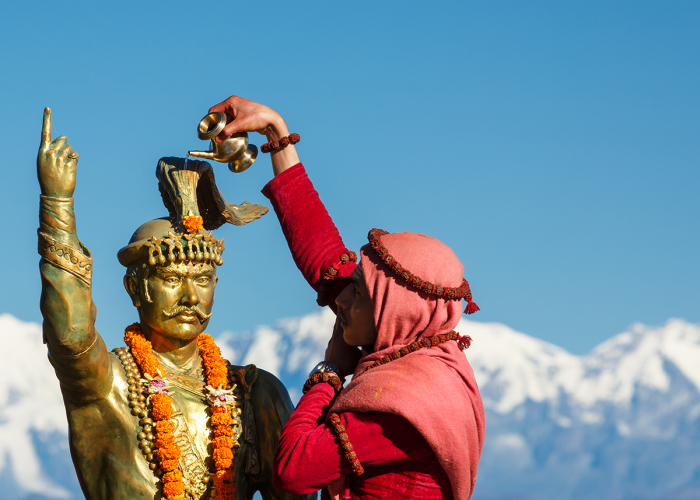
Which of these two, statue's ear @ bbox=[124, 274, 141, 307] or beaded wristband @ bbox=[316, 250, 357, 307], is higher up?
beaded wristband @ bbox=[316, 250, 357, 307]

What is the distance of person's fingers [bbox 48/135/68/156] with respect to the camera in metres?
4.43

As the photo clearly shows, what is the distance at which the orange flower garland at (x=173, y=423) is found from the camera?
5.00 m

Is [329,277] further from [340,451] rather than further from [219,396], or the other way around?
[340,451]

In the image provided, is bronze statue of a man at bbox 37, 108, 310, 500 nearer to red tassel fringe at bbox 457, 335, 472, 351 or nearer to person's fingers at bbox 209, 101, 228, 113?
person's fingers at bbox 209, 101, 228, 113

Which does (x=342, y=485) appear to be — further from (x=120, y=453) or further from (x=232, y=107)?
(x=232, y=107)

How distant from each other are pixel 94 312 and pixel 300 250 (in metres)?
1.18

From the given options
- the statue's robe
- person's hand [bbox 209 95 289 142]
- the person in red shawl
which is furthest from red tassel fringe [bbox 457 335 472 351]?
person's hand [bbox 209 95 289 142]

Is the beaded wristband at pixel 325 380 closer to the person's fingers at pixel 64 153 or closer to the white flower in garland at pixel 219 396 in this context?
the white flower in garland at pixel 219 396

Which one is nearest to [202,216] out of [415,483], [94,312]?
[94,312]

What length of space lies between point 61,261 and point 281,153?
1.45 meters

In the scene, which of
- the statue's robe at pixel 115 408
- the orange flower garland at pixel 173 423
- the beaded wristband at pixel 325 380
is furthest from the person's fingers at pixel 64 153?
the beaded wristband at pixel 325 380

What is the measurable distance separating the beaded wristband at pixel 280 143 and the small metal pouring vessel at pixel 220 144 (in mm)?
166

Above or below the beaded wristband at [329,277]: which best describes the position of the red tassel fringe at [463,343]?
below

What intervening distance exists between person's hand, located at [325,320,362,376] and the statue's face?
0.73 m
